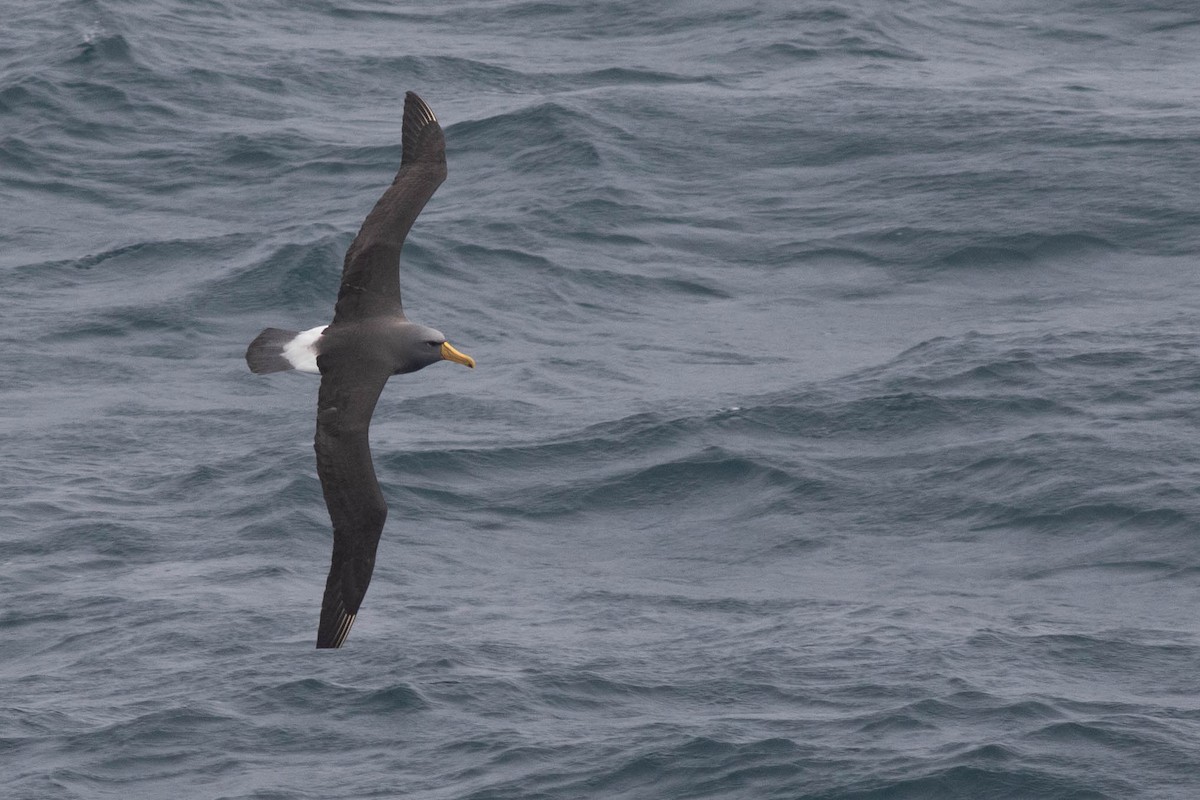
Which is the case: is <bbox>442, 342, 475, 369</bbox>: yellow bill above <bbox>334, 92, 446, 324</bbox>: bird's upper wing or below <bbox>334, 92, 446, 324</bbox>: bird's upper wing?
below

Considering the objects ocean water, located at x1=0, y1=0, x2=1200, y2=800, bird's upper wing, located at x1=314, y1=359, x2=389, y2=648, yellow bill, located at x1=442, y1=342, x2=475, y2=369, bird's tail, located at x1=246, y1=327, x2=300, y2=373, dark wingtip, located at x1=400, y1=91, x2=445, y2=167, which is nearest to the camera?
bird's upper wing, located at x1=314, y1=359, x2=389, y2=648

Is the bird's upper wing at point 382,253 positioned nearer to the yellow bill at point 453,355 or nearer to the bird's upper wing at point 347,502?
the yellow bill at point 453,355

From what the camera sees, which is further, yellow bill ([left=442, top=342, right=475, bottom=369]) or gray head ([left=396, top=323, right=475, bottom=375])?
gray head ([left=396, top=323, right=475, bottom=375])

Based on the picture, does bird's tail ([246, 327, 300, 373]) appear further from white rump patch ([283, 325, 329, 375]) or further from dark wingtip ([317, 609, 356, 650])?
dark wingtip ([317, 609, 356, 650])

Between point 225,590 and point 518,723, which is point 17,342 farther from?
point 518,723

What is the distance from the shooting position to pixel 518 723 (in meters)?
20.2

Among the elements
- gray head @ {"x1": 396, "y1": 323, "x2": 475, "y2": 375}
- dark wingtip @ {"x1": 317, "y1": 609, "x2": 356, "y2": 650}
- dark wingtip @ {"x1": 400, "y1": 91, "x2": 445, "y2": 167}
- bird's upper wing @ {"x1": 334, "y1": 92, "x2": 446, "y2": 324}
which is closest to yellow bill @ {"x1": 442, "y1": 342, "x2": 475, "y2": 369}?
gray head @ {"x1": 396, "y1": 323, "x2": 475, "y2": 375}

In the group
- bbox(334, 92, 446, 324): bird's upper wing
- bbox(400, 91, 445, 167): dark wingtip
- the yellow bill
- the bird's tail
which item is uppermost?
bbox(400, 91, 445, 167): dark wingtip

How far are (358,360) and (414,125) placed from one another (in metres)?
2.03

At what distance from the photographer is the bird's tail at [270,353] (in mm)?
16844

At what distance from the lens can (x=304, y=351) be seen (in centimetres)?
1669

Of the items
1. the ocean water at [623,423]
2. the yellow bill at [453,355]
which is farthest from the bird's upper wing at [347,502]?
the ocean water at [623,423]

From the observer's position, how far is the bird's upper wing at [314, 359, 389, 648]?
52.1 ft

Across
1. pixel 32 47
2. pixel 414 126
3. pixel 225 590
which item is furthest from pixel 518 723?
pixel 32 47
